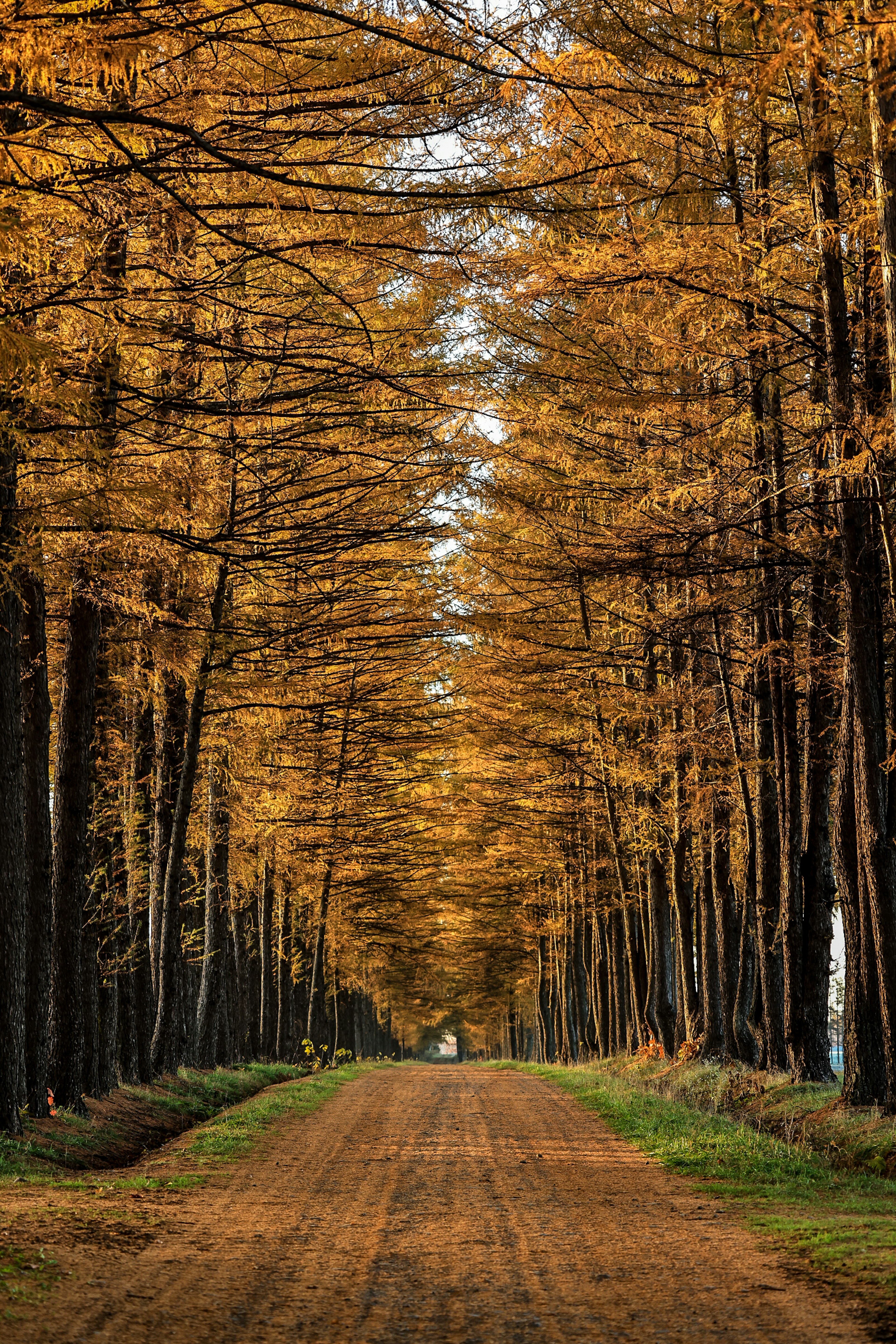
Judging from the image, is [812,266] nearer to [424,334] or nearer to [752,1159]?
[424,334]

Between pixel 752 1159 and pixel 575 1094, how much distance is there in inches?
454

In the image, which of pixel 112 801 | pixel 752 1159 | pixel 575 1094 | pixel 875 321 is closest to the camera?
pixel 752 1159

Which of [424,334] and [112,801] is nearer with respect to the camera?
[424,334]

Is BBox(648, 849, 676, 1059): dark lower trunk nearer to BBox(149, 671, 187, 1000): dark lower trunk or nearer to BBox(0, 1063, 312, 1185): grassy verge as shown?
BBox(0, 1063, 312, 1185): grassy verge

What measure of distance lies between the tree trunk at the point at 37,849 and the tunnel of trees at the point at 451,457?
0.16 feet

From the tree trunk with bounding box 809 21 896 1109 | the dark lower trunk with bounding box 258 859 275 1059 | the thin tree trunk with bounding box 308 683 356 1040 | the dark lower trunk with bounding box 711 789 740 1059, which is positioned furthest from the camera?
the dark lower trunk with bounding box 258 859 275 1059

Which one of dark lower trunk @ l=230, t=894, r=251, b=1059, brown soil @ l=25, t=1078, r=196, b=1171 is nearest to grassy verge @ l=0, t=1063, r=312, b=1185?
brown soil @ l=25, t=1078, r=196, b=1171

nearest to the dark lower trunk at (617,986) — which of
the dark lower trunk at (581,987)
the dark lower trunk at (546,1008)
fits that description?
the dark lower trunk at (581,987)

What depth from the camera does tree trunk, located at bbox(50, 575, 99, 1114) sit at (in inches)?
509

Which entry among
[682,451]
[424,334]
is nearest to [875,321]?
[682,451]

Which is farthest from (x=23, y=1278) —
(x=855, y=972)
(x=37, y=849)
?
(x=855, y=972)

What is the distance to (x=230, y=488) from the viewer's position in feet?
49.1

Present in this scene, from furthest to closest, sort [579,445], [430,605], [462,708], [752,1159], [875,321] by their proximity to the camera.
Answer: [462,708]
[430,605]
[579,445]
[875,321]
[752,1159]

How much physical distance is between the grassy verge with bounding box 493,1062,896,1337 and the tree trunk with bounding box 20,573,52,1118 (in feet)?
20.7
